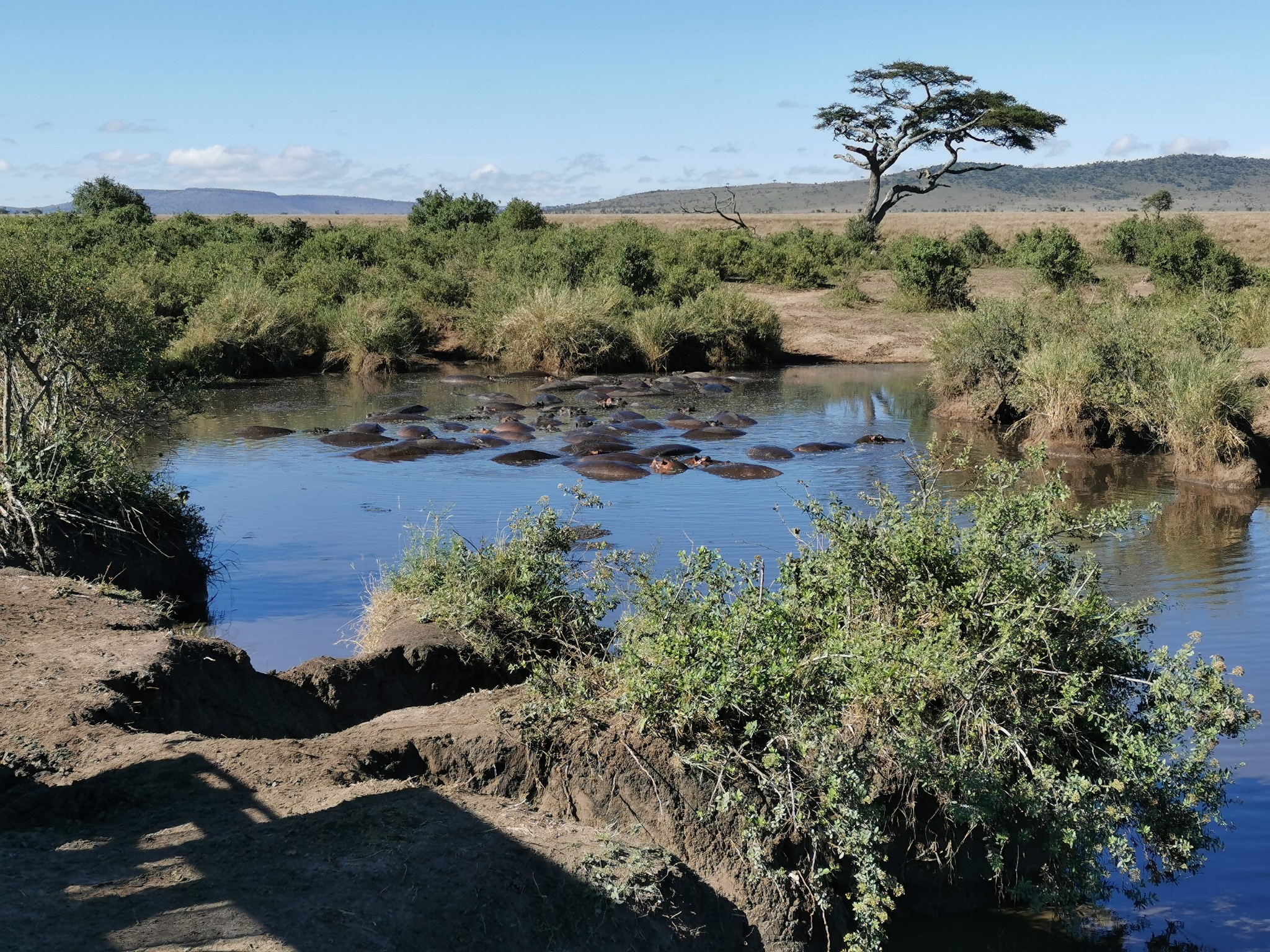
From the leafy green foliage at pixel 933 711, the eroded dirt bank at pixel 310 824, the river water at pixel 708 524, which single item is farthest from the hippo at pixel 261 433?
the leafy green foliage at pixel 933 711

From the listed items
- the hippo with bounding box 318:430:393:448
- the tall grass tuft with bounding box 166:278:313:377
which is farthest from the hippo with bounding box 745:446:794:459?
the tall grass tuft with bounding box 166:278:313:377

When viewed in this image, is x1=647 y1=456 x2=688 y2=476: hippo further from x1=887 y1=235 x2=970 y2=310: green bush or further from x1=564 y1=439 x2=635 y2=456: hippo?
x1=887 y1=235 x2=970 y2=310: green bush

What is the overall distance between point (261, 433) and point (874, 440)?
32.0 ft

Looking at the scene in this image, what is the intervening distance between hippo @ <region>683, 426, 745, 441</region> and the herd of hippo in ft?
0.06

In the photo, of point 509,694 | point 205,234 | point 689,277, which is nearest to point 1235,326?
point 689,277

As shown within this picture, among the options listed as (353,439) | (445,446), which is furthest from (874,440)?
(353,439)

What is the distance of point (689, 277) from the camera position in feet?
107

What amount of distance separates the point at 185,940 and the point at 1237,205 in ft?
437

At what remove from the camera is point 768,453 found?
1759 cm

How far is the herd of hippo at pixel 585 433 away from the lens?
16734 millimetres

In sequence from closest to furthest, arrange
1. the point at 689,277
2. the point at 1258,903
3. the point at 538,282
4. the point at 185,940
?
the point at 185,940 → the point at 1258,903 → the point at 538,282 → the point at 689,277

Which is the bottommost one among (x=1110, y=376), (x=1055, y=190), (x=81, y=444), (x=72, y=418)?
(x=1110, y=376)

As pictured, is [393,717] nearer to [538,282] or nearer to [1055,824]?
[1055,824]

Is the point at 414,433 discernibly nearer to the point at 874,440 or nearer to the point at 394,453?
the point at 394,453
